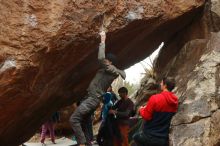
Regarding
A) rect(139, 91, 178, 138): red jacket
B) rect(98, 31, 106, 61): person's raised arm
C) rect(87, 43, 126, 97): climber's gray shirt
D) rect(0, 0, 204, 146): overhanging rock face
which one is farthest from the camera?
rect(87, 43, 126, 97): climber's gray shirt

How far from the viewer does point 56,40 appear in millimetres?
8219

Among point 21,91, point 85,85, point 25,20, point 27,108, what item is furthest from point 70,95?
point 25,20

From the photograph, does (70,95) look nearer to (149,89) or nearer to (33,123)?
(33,123)

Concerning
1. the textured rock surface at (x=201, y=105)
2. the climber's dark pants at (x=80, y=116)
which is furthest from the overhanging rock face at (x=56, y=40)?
the textured rock surface at (x=201, y=105)

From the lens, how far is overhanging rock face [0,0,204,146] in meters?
7.96

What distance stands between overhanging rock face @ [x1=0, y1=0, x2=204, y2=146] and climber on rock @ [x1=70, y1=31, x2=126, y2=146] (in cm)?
48

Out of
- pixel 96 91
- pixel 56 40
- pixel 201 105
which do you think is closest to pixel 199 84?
pixel 201 105

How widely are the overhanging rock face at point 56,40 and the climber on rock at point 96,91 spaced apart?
1.56ft

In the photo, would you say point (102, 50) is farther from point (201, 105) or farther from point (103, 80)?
point (201, 105)

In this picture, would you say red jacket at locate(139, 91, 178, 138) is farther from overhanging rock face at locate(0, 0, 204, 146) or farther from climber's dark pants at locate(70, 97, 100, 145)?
overhanging rock face at locate(0, 0, 204, 146)

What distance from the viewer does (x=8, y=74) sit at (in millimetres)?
7918

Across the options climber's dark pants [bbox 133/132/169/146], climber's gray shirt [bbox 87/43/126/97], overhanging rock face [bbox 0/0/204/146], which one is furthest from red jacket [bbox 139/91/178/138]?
overhanging rock face [bbox 0/0/204/146]

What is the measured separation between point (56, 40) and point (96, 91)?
1355 millimetres

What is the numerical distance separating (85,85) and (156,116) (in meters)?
3.62
